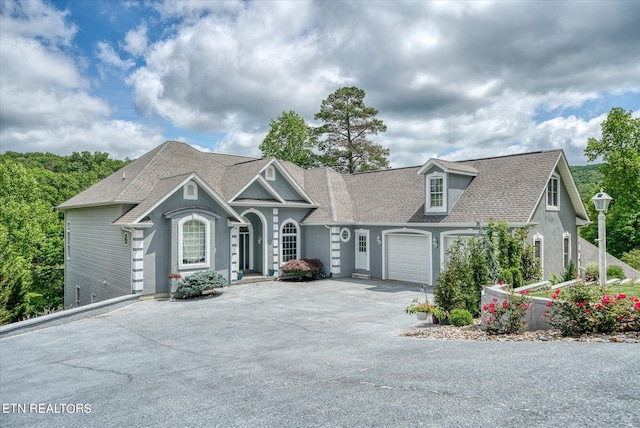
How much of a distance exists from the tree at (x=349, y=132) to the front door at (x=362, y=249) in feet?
72.6

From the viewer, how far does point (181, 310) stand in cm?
1473

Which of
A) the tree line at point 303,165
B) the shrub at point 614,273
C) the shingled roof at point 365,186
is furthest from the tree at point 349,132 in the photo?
the shrub at point 614,273

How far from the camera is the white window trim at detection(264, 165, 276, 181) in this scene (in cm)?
2195

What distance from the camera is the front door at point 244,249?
74.0 feet

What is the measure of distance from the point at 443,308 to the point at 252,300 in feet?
25.3

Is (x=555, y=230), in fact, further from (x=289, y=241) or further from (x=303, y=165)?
(x=303, y=165)

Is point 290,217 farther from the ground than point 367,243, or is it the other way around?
point 290,217

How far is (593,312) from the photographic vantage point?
26.2ft

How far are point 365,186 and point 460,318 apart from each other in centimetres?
1466

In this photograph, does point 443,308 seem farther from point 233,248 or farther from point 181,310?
point 233,248

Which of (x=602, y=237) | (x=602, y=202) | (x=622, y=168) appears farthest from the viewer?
(x=622, y=168)

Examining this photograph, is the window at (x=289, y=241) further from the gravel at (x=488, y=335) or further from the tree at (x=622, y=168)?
the tree at (x=622, y=168)

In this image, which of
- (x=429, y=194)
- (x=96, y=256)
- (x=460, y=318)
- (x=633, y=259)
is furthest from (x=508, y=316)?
(x=633, y=259)

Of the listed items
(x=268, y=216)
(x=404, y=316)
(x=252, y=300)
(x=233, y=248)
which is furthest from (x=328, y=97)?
(x=404, y=316)
